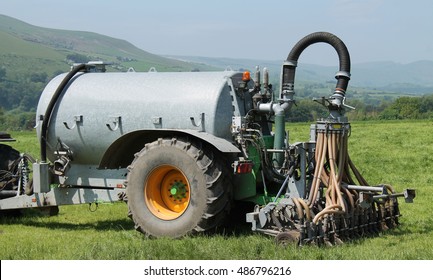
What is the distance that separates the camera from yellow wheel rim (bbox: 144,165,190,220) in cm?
843

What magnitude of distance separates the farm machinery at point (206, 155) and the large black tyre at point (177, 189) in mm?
13

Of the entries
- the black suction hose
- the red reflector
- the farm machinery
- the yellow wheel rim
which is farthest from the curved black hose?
the black suction hose

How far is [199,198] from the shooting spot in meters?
8.03

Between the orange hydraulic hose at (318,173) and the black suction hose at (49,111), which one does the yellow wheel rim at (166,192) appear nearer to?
the orange hydraulic hose at (318,173)

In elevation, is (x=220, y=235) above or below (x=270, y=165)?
below

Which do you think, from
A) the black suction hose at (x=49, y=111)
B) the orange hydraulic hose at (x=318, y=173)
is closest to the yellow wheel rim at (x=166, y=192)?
the orange hydraulic hose at (x=318, y=173)

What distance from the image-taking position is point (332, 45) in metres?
8.74

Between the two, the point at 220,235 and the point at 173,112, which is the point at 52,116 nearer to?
the point at 173,112

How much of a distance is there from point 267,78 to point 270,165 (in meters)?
1.24

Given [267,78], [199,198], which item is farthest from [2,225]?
[267,78]

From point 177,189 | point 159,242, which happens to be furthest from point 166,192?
point 159,242

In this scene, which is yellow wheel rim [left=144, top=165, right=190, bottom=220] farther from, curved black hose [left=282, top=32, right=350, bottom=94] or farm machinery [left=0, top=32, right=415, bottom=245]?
curved black hose [left=282, top=32, right=350, bottom=94]

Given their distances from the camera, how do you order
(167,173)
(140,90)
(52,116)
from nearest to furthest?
(167,173), (140,90), (52,116)

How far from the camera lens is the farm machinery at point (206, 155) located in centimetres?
802
